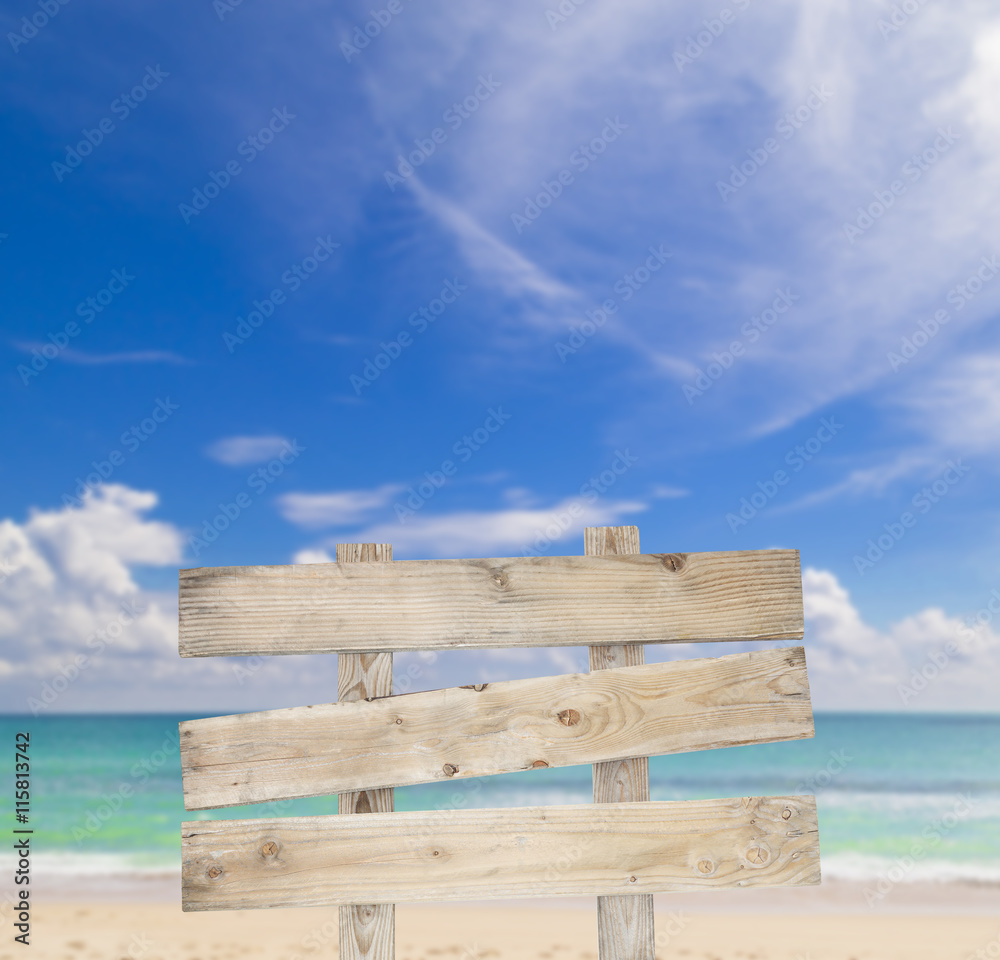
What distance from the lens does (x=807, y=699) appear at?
10.6 feet

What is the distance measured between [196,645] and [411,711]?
3.02 ft

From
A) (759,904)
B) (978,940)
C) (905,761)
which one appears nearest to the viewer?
(978,940)

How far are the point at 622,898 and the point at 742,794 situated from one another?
16351mm

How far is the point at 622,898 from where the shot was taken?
3.12 m

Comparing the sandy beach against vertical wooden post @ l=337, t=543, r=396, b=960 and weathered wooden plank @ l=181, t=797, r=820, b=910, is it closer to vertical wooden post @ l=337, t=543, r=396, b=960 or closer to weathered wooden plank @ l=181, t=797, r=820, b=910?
vertical wooden post @ l=337, t=543, r=396, b=960

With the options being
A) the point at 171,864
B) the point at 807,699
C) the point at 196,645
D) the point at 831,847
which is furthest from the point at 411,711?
the point at 831,847

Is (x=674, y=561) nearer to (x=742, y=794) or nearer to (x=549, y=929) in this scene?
(x=549, y=929)

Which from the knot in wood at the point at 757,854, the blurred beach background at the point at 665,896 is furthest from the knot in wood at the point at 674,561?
the blurred beach background at the point at 665,896

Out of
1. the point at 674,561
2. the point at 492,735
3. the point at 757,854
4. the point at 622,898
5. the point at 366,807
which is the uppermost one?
the point at 674,561

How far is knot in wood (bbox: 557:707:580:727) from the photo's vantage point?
123 inches

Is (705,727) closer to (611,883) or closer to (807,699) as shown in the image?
(807,699)

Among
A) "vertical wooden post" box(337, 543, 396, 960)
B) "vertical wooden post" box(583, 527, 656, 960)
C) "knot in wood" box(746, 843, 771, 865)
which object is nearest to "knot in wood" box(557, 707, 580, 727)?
"vertical wooden post" box(583, 527, 656, 960)

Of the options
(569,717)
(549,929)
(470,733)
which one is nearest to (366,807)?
(470,733)

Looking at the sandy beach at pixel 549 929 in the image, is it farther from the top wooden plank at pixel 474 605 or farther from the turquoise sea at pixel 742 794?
the top wooden plank at pixel 474 605
